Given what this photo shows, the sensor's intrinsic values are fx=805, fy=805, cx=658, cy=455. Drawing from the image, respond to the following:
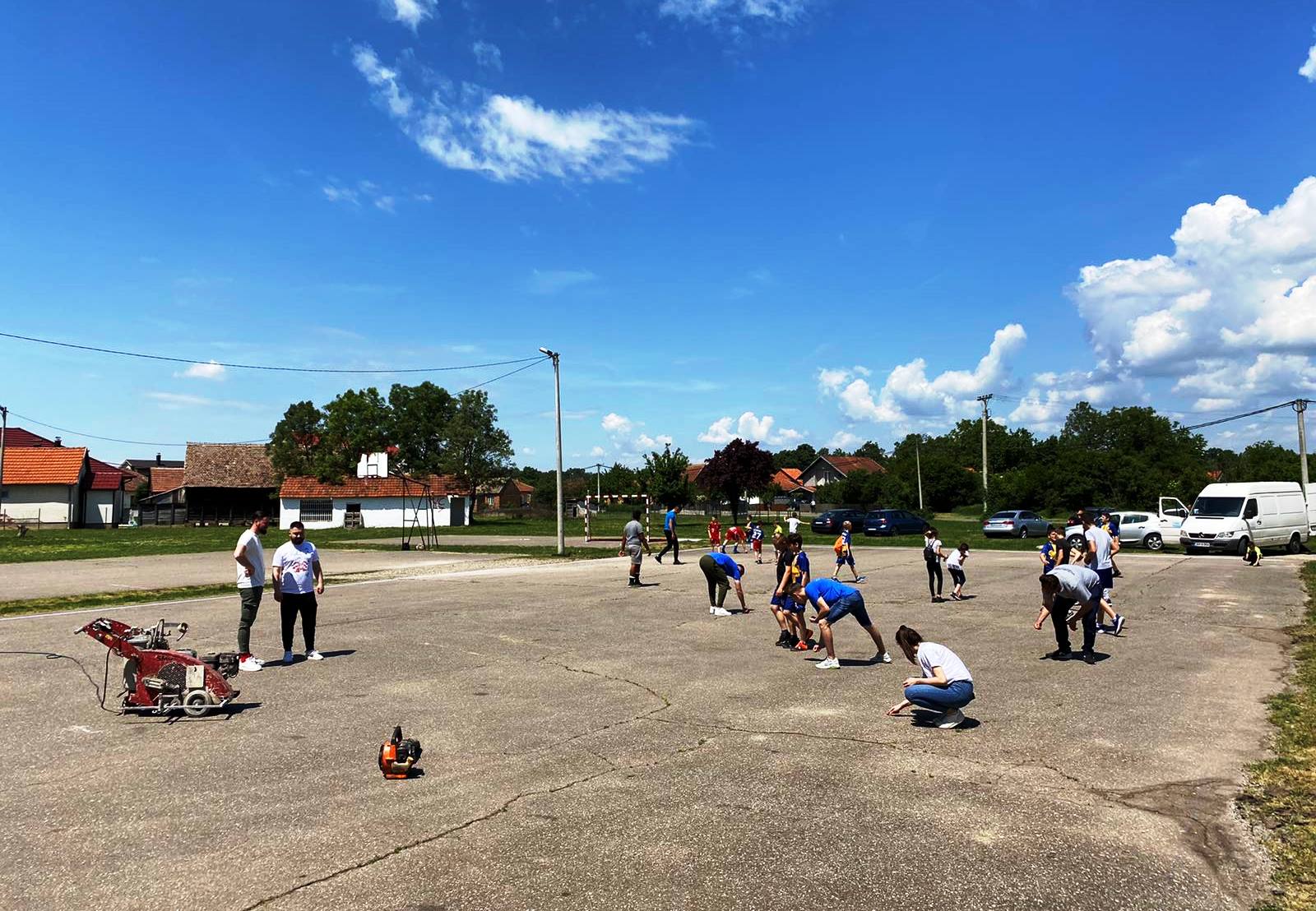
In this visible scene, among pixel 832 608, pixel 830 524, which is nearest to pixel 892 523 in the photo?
pixel 830 524

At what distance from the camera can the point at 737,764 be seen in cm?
618

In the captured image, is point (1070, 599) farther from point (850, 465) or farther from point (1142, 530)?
point (850, 465)

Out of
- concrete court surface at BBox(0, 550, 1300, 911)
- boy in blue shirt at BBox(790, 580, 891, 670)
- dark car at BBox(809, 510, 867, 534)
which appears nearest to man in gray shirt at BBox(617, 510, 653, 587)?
concrete court surface at BBox(0, 550, 1300, 911)

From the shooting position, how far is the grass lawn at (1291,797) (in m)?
4.29

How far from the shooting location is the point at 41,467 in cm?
6250

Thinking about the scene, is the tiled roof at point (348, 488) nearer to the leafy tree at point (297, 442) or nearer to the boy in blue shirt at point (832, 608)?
the leafy tree at point (297, 442)

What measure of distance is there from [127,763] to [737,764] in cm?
473

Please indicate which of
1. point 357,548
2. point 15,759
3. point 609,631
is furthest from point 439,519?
point 15,759

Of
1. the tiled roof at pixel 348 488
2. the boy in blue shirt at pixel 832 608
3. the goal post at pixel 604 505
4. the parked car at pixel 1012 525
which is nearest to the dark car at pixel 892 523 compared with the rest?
the parked car at pixel 1012 525

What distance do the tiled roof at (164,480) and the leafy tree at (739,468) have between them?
65249 millimetres

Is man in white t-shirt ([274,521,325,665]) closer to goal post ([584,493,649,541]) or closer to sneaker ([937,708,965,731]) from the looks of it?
sneaker ([937,708,965,731])

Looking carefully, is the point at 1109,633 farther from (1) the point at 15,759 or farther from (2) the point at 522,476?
(2) the point at 522,476

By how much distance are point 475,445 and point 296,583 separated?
68.1 meters

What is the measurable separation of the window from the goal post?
2218 centimetres
